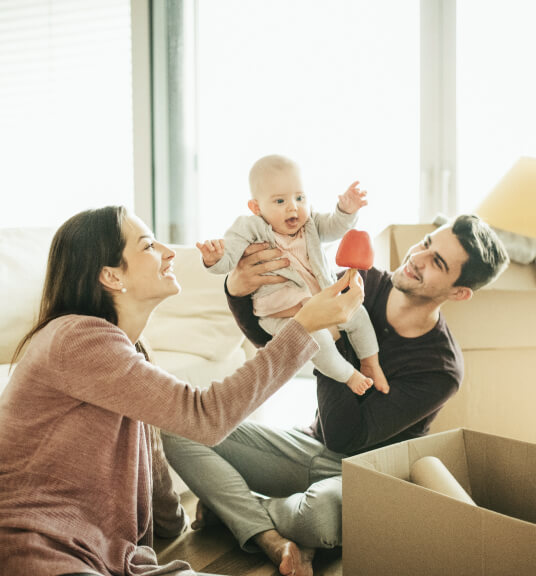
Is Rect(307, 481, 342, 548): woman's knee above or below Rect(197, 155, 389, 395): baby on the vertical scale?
below

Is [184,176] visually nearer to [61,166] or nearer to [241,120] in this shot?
[241,120]

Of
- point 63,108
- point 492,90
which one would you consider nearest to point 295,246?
point 492,90

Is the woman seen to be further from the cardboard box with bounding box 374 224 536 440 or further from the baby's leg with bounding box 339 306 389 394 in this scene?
the cardboard box with bounding box 374 224 536 440

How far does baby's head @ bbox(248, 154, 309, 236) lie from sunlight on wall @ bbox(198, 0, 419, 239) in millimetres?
1047

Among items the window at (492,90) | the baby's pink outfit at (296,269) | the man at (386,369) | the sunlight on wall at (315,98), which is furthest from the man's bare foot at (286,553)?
the window at (492,90)

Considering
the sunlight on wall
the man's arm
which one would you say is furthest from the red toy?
the sunlight on wall

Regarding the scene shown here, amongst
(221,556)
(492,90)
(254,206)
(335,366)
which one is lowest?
(221,556)

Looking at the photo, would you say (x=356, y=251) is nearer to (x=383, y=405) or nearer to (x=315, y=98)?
(x=383, y=405)

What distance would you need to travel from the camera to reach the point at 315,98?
2723mm

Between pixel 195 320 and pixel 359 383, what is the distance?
36.9 inches

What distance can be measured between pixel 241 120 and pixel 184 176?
0.40 m

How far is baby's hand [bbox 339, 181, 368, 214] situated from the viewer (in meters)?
1.38

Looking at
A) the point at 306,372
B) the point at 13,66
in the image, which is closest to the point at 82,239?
the point at 306,372

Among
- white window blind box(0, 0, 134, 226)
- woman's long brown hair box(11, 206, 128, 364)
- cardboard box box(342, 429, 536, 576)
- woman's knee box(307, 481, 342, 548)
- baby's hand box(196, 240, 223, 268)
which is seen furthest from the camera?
white window blind box(0, 0, 134, 226)
